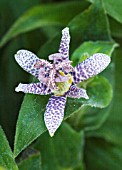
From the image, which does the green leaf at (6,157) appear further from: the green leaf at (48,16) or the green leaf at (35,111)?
the green leaf at (48,16)

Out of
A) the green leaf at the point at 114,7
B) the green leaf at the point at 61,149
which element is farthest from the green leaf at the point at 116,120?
the green leaf at the point at 114,7

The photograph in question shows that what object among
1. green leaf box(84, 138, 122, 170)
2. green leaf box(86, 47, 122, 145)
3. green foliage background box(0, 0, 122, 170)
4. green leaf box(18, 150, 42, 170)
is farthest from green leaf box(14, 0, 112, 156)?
green leaf box(84, 138, 122, 170)

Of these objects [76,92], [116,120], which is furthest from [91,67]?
[116,120]

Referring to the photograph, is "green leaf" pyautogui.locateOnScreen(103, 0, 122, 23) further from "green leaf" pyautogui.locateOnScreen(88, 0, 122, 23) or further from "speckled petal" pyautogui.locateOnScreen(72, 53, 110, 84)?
"speckled petal" pyautogui.locateOnScreen(72, 53, 110, 84)

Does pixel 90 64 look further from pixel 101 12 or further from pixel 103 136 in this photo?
pixel 103 136

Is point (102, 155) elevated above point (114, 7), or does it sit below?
below

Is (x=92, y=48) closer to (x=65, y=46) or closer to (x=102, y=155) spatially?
(x=65, y=46)
